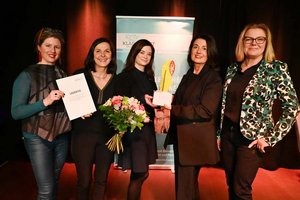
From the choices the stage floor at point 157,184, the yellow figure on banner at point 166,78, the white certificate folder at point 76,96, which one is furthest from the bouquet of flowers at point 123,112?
the stage floor at point 157,184

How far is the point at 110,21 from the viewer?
3.94m

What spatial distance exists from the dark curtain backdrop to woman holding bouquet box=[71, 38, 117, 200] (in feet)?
5.97

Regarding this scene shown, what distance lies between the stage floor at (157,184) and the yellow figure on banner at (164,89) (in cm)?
100

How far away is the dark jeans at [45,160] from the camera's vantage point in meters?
1.94

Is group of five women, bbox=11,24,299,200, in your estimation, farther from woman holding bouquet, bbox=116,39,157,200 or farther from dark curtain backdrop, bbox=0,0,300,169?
dark curtain backdrop, bbox=0,0,300,169

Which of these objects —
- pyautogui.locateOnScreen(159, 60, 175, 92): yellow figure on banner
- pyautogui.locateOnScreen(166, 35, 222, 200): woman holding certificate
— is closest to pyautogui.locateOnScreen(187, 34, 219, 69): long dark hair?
pyautogui.locateOnScreen(166, 35, 222, 200): woman holding certificate

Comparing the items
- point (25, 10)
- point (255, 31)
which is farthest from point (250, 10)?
point (25, 10)

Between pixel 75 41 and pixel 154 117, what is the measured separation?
2143 mm

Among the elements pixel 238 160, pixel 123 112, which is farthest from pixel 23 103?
pixel 238 160

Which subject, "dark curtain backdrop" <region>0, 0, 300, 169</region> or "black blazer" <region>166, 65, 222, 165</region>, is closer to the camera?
"black blazer" <region>166, 65, 222, 165</region>

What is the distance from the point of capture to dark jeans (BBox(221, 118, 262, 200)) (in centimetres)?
203

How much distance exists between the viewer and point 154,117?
2377mm

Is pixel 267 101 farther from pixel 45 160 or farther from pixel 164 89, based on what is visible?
pixel 45 160

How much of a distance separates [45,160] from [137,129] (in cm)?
73
